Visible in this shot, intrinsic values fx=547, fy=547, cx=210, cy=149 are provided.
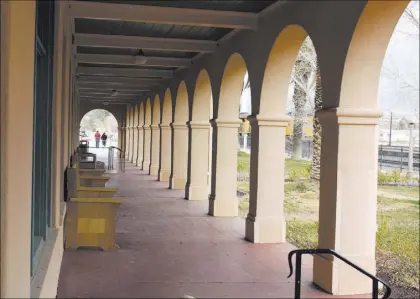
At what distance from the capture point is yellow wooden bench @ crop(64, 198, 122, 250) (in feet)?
26.8

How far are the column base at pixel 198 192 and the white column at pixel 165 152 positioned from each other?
5.23 m

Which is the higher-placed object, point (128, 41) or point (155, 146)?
point (128, 41)

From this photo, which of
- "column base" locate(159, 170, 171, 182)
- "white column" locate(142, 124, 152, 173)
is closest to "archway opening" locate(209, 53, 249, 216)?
"column base" locate(159, 170, 171, 182)

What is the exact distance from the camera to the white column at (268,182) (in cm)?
944

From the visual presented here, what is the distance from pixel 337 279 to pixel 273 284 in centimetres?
92

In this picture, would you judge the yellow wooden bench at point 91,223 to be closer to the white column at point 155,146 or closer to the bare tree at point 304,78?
the bare tree at point 304,78

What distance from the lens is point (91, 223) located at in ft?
27.3

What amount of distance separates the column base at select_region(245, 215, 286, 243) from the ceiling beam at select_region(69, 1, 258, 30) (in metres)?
3.42

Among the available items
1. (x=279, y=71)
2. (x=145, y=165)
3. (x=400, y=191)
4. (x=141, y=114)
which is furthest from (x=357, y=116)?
(x=141, y=114)

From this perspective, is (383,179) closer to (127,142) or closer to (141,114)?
(141,114)

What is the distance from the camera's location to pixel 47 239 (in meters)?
5.11

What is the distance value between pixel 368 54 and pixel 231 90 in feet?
18.7

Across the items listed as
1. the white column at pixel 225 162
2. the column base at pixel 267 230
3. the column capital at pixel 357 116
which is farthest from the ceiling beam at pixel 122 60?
the column capital at pixel 357 116

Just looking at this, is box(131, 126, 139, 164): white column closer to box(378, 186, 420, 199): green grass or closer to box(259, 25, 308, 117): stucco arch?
box(378, 186, 420, 199): green grass
